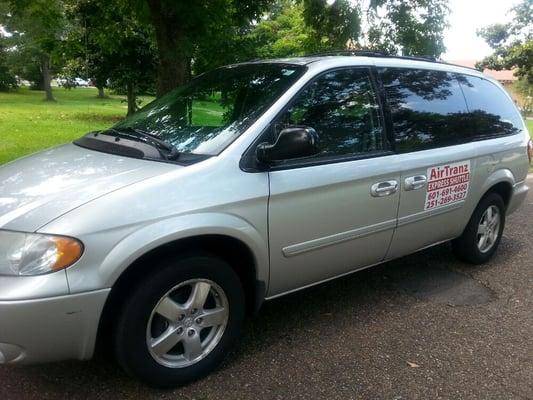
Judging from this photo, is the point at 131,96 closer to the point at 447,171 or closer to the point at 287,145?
the point at 447,171

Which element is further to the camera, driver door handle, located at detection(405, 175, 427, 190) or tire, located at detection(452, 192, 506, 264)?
tire, located at detection(452, 192, 506, 264)

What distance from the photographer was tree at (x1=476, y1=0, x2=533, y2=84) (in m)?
17.0

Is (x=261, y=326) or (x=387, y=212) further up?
(x=387, y=212)

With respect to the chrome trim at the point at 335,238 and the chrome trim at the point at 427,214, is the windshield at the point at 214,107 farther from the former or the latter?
the chrome trim at the point at 427,214

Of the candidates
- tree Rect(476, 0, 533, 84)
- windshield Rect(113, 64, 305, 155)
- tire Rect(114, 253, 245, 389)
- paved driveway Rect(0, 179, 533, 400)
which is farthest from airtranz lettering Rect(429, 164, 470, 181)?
tree Rect(476, 0, 533, 84)

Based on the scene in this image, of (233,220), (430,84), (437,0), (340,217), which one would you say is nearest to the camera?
(233,220)

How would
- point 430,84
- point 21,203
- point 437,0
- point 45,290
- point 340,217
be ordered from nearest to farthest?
point 45,290 < point 21,203 < point 340,217 < point 430,84 < point 437,0

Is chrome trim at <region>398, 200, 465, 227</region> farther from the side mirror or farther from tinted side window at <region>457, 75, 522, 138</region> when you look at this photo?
the side mirror

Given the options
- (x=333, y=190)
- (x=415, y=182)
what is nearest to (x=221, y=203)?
(x=333, y=190)

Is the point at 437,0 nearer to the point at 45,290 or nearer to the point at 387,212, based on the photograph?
the point at 387,212

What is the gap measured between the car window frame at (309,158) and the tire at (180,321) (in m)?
0.57

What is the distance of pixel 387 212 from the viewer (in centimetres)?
363

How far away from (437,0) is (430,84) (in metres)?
4.05

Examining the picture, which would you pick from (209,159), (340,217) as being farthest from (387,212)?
(209,159)
